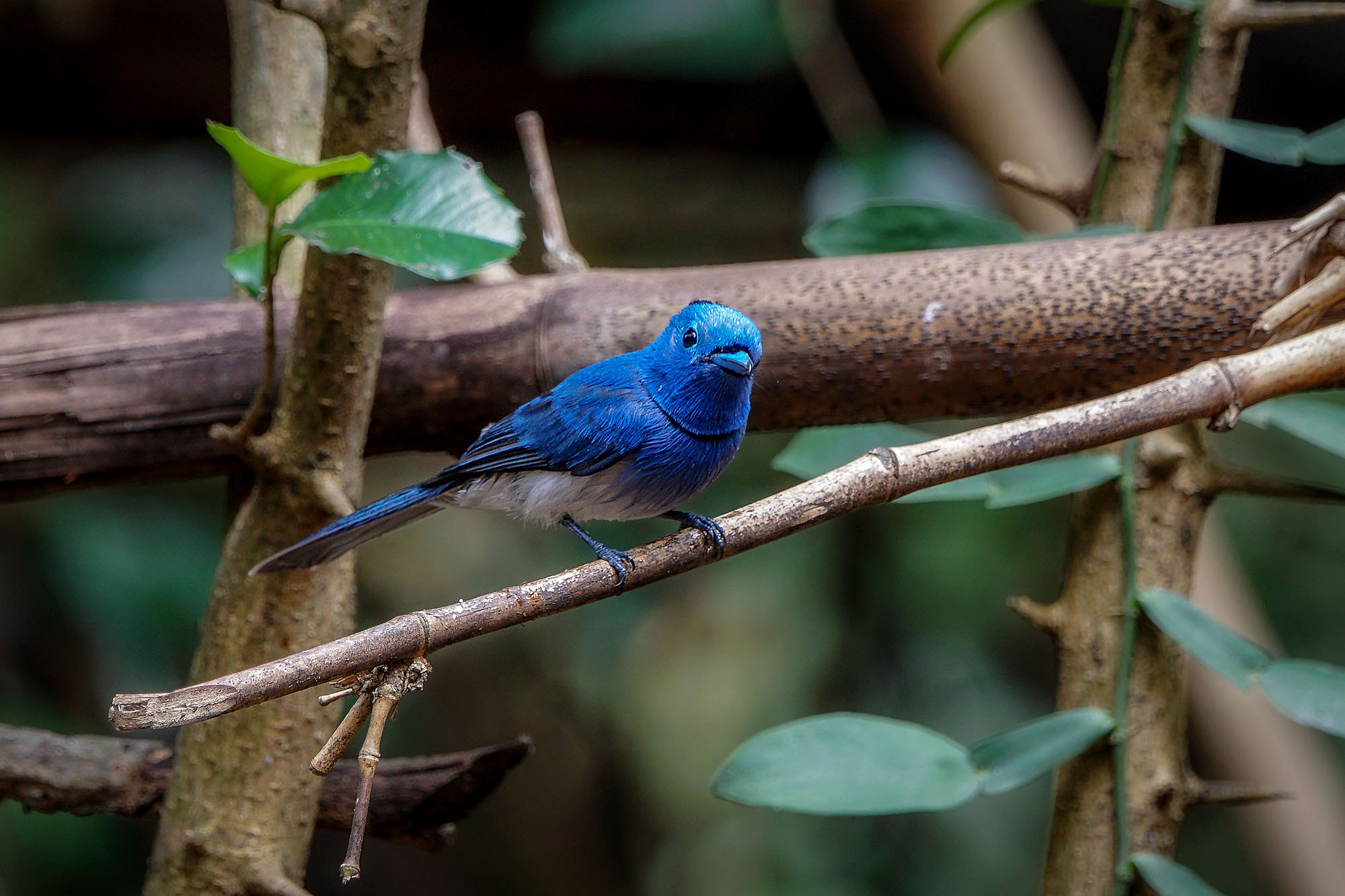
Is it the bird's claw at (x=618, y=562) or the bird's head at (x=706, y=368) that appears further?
the bird's head at (x=706, y=368)

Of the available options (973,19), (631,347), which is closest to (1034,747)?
(631,347)

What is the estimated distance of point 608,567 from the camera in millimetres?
1228

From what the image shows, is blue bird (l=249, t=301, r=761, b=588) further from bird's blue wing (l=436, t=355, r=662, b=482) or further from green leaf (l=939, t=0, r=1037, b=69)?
green leaf (l=939, t=0, r=1037, b=69)

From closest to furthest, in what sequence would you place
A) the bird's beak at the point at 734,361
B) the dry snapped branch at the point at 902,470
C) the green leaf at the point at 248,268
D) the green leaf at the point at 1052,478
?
the dry snapped branch at the point at 902,470 → the bird's beak at the point at 734,361 → the green leaf at the point at 248,268 → the green leaf at the point at 1052,478

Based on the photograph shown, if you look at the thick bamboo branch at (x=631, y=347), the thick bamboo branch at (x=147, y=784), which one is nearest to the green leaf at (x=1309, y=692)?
the thick bamboo branch at (x=631, y=347)

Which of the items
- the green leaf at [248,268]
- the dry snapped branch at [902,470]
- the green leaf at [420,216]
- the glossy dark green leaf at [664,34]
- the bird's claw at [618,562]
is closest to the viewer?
the dry snapped branch at [902,470]

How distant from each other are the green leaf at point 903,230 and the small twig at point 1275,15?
0.51 metres

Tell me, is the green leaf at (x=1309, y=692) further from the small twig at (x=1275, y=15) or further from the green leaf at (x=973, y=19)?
the green leaf at (x=973, y=19)

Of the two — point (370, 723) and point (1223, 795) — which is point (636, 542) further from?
point (370, 723)

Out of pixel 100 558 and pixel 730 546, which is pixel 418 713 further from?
pixel 730 546

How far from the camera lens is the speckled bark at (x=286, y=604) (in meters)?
1.57

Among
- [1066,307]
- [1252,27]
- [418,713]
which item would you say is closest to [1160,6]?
[1252,27]

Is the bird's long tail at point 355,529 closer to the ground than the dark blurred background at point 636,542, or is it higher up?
closer to the ground

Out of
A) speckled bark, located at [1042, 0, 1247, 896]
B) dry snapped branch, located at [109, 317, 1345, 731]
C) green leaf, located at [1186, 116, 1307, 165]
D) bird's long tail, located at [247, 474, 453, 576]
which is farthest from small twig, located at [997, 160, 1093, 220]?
bird's long tail, located at [247, 474, 453, 576]
